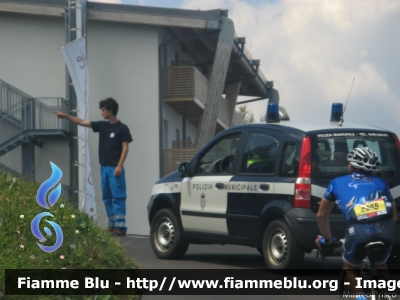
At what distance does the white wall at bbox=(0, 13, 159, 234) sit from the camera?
31984 mm

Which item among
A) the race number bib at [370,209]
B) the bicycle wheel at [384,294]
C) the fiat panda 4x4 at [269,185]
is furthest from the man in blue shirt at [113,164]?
the bicycle wheel at [384,294]

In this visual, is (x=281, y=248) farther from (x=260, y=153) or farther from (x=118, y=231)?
(x=118, y=231)

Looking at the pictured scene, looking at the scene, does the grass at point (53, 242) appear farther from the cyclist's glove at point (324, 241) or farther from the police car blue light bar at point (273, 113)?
the police car blue light bar at point (273, 113)

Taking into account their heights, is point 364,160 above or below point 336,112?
below

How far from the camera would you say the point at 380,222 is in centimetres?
656

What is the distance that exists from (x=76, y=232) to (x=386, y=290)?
134 inches

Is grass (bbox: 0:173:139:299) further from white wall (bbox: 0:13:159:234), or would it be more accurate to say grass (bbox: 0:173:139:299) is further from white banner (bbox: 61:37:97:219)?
white wall (bbox: 0:13:159:234)

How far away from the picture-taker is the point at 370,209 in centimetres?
658

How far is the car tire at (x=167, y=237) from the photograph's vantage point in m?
11.7

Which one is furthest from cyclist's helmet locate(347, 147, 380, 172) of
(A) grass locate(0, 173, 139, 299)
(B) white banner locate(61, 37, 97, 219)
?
(B) white banner locate(61, 37, 97, 219)

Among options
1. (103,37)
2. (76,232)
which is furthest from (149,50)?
(76,232)

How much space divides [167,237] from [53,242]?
149 inches

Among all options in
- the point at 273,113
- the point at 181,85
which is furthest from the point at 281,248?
the point at 181,85

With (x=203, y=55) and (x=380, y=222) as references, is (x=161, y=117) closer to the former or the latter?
(x=203, y=55)
